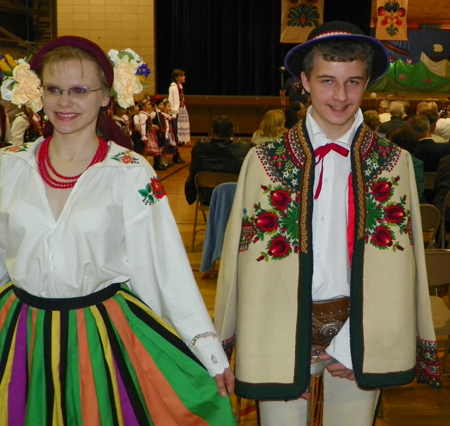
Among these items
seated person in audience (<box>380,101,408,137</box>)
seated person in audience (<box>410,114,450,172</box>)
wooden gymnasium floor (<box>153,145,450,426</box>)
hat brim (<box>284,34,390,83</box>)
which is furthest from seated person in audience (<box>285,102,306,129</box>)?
hat brim (<box>284,34,390,83</box>)

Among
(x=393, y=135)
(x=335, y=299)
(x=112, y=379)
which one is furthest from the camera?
(x=393, y=135)

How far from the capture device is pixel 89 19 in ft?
50.8

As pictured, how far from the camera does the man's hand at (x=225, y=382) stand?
6.19 feet

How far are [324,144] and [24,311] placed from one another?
0.85 m

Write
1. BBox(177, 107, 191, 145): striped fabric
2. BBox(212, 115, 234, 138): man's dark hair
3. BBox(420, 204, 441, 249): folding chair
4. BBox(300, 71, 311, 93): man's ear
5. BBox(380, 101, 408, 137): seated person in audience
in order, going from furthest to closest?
BBox(177, 107, 191, 145): striped fabric
BBox(380, 101, 408, 137): seated person in audience
BBox(212, 115, 234, 138): man's dark hair
BBox(420, 204, 441, 249): folding chair
BBox(300, 71, 311, 93): man's ear

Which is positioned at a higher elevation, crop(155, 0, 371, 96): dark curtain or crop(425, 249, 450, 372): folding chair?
crop(155, 0, 371, 96): dark curtain

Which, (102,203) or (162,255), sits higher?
(102,203)

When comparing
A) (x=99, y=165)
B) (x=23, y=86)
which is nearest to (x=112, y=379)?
(x=99, y=165)

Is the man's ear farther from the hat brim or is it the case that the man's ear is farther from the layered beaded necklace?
the layered beaded necklace

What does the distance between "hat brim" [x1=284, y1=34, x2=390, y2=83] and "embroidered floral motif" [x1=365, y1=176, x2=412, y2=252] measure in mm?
309

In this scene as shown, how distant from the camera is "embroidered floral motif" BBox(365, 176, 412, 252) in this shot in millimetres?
1922

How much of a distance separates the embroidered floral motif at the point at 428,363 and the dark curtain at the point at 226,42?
15180 millimetres

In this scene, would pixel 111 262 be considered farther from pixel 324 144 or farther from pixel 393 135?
pixel 393 135

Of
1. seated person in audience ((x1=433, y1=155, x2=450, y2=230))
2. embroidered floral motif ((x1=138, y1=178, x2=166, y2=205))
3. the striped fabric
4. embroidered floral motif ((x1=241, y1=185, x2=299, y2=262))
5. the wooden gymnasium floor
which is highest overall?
embroidered floral motif ((x1=138, y1=178, x2=166, y2=205))
